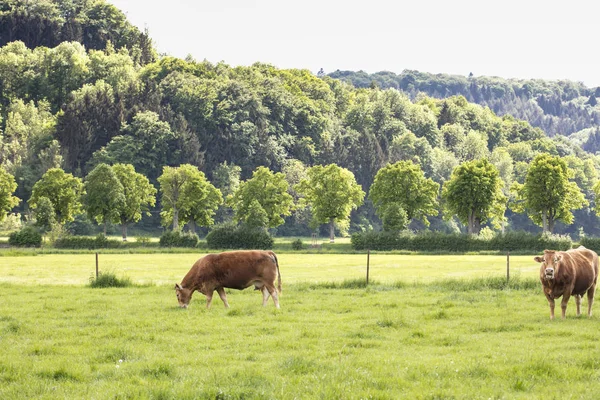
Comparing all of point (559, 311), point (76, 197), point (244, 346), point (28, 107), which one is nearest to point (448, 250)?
point (76, 197)

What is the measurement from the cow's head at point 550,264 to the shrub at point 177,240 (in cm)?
7012

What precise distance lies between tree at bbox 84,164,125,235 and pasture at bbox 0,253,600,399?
7769cm

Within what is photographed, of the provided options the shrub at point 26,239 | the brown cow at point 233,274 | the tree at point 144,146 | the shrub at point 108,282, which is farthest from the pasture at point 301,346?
the tree at point 144,146

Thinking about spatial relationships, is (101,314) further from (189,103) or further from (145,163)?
(189,103)

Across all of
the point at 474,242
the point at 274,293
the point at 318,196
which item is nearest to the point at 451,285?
the point at 274,293

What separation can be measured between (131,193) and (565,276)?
320ft

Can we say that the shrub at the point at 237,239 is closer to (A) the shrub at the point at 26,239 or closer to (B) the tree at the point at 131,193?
(A) the shrub at the point at 26,239

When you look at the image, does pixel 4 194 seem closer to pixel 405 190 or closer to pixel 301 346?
pixel 405 190

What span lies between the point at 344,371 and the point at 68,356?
22.7ft

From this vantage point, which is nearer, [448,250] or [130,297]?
[130,297]

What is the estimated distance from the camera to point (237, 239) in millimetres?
87562

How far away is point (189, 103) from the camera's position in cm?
16800

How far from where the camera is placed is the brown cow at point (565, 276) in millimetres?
23672

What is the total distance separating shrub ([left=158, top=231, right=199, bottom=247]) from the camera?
9050 cm
